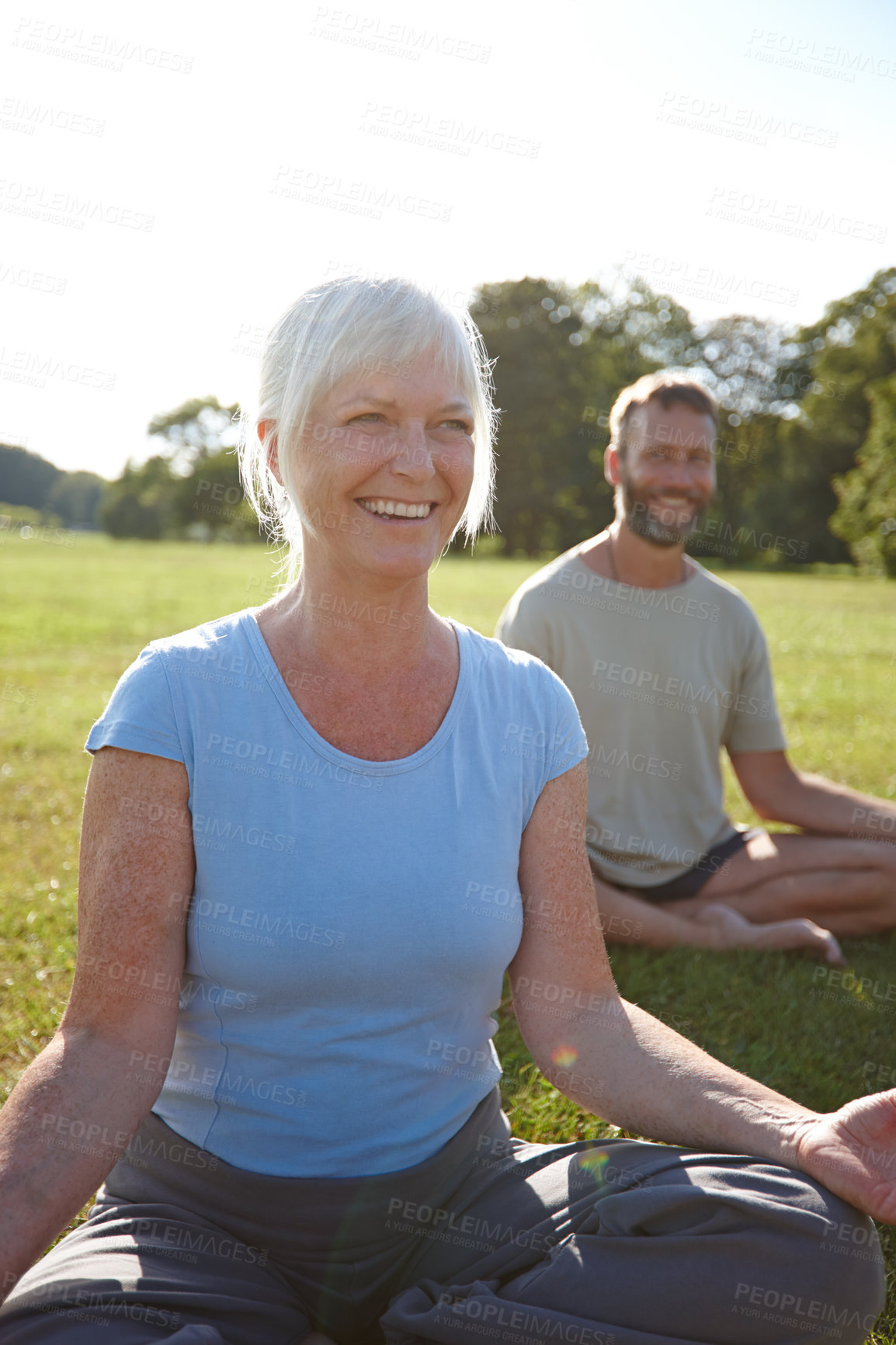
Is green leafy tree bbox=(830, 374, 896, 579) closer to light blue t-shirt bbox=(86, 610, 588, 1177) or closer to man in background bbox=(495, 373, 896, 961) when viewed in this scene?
man in background bbox=(495, 373, 896, 961)

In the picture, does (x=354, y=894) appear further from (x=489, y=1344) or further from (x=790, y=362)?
(x=790, y=362)

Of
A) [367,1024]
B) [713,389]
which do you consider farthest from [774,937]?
[713,389]

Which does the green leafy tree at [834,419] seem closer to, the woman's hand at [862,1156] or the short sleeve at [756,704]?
the short sleeve at [756,704]

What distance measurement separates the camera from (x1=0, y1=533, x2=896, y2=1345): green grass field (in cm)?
336

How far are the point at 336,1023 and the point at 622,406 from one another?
3.62 meters

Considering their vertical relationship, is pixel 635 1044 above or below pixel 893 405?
below

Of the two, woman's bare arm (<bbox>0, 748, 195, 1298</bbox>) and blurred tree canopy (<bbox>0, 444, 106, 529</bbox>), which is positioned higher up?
blurred tree canopy (<bbox>0, 444, 106, 529</bbox>)

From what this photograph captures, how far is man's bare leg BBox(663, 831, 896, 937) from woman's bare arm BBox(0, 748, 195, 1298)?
9.73ft

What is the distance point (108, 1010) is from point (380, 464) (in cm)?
108

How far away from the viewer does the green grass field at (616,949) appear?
3.36 m

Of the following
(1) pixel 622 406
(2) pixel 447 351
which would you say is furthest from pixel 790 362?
(2) pixel 447 351

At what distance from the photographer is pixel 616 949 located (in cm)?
410

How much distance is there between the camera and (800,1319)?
5.21 feet

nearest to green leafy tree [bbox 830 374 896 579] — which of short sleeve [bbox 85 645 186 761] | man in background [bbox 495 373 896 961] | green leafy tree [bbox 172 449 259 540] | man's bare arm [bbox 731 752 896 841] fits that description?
green leafy tree [bbox 172 449 259 540]
